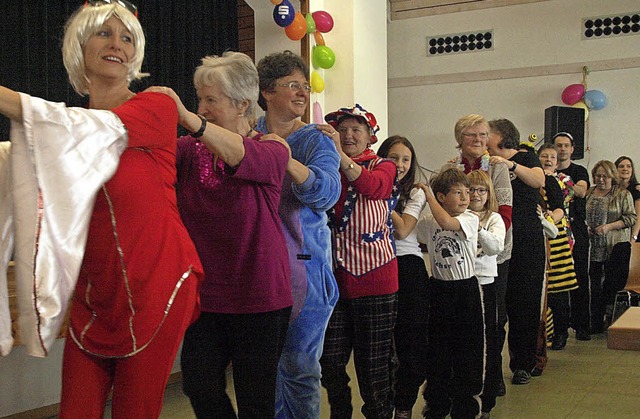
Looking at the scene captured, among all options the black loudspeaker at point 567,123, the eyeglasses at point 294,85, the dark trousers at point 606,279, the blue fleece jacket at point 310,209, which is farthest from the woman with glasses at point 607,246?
the eyeglasses at point 294,85

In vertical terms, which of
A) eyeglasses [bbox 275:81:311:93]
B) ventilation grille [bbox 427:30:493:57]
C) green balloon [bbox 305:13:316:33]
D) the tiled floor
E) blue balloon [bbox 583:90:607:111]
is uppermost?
ventilation grille [bbox 427:30:493:57]

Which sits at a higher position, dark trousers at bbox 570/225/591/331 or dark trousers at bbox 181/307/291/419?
dark trousers at bbox 181/307/291/419

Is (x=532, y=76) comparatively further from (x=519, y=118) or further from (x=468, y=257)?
A: (x=468, y=257)

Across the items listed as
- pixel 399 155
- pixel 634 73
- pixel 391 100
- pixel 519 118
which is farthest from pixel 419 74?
pixel 399 155

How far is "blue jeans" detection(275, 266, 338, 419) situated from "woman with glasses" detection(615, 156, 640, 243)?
17.6 feet

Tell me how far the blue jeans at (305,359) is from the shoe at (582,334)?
4.64 m

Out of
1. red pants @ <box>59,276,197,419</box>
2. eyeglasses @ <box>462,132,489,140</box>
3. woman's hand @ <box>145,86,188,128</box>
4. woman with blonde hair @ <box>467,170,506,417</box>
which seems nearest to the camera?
red pants @ <box>59,276,197,419</box>

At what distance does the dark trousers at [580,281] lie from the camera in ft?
21.7

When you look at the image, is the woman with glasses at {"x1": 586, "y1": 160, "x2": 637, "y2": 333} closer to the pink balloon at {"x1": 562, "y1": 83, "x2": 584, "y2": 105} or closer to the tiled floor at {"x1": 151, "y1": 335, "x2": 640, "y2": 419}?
the tiled floor at {"x1": 151, "y1": 335, "x2": 640, "y2": 419}

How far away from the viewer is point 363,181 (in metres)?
2.88

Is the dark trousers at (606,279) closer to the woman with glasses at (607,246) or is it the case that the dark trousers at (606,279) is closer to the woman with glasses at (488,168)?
the woman with glasses at (607,246)

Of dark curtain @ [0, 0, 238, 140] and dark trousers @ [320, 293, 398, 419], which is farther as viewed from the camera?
dark curtain @ [0, 0, 238, 140]

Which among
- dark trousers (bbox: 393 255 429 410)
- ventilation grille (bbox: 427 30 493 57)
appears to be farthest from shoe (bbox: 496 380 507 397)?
ventilation grille (bbox: 427 30 493 57)

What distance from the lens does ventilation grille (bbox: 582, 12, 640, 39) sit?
9.52 meters
